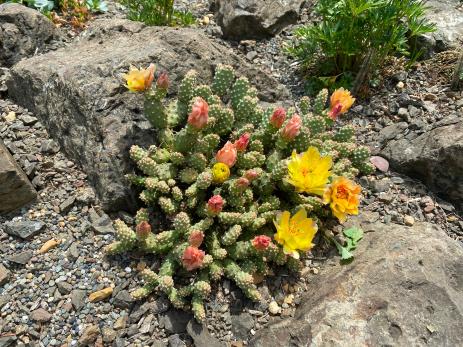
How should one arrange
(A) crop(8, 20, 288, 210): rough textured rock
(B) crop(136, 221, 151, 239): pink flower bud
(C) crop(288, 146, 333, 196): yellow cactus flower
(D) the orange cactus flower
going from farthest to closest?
(D) the orange cactus flower < (A) crop(8, 20, 288, 210): rough textured rock < (C) crop(288, 146, 333, 196): yellow cactus flower < (B) crop(136, 221, 151, 239): pink flower bud

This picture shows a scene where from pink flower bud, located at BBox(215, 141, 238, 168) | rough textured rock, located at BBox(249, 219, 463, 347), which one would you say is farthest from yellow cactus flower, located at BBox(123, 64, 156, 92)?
rough textured rock, located at BBox(249, 219, 463, 347)

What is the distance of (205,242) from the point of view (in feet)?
10.3

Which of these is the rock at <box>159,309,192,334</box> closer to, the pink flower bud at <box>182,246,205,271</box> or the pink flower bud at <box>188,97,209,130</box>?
the pink flower bud at <box>182,246,205,271</box>

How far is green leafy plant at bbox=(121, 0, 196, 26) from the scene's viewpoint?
474 centimetres

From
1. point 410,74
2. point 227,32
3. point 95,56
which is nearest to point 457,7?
point 410,74

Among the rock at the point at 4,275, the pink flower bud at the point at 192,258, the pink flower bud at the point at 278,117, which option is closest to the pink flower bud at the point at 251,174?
the pink flower bud at the point at 278,117

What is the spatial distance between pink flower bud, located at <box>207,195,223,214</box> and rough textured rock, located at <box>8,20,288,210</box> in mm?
638

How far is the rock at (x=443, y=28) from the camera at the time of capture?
459 cm

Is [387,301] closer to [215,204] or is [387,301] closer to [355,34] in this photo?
[215,204]

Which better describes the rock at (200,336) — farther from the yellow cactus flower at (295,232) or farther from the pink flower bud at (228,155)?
the pink flower bud at (228,155)

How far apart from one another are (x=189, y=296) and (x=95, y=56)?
2.00m

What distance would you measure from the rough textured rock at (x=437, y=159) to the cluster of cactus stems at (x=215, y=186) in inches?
14.9

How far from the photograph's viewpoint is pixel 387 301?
2.78 m

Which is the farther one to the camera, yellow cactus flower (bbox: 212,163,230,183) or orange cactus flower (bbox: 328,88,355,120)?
orange cactus flower (bbox: 328,88,355,120)
